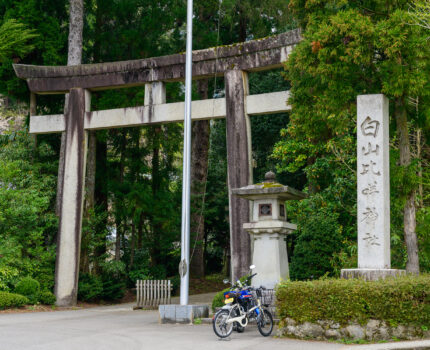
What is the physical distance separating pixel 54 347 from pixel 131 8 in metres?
17.3

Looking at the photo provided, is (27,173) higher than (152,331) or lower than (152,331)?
higher

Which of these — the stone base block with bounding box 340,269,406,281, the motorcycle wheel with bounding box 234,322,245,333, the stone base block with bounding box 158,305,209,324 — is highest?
the stone base block with bounding box 340,269,406,281

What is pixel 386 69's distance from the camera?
36.0ft

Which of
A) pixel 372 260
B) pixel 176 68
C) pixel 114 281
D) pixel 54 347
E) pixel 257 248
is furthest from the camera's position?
pixel 114 281

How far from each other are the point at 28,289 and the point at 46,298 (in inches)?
26.6

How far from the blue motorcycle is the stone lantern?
200 centimetres

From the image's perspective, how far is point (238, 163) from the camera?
1616 cm

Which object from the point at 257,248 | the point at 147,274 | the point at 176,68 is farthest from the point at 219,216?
the point at 257,248

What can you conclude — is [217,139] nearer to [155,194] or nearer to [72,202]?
[155,194]

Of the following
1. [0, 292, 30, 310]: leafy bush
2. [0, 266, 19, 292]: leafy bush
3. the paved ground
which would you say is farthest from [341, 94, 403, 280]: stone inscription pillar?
[0, 266, 19, 292]: leafy bush

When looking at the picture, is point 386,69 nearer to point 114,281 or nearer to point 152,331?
point 152,331

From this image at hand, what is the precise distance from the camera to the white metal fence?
18.0 m

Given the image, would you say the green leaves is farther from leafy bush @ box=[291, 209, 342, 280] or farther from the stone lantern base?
leafy bush @ box=[291, 209, 342, 280]

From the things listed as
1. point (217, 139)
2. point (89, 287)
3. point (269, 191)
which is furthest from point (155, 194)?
point (269, 191)
